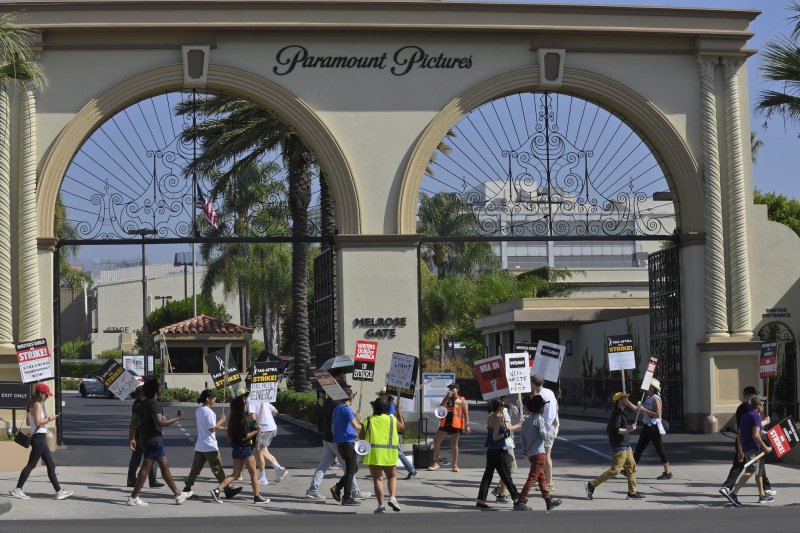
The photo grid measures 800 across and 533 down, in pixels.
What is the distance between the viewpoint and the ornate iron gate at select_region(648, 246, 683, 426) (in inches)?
1040

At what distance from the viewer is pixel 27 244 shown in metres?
23.7

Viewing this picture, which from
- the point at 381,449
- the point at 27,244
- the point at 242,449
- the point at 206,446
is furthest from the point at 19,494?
the point at 27,244

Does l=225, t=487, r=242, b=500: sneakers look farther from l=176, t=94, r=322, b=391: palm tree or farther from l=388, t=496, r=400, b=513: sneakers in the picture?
l=176, t=94, r=322, b=391: palm tree

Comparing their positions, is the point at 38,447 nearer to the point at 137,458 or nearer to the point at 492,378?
the point at 137,458

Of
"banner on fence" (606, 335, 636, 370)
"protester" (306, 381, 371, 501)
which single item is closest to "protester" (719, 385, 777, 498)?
"banner on fence" (606, 335, 636, 370)

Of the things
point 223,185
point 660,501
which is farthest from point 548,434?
point 223,185

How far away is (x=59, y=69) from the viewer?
957 inches

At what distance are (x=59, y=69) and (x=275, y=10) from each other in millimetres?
4384

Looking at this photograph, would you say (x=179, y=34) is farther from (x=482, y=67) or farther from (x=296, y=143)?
(x=296, y=143)

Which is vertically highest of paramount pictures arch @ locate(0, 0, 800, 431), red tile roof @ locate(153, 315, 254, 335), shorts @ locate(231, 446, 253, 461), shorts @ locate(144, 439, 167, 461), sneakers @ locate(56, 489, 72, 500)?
paramount pictures arch @ locate(0, 0, 800, 431)

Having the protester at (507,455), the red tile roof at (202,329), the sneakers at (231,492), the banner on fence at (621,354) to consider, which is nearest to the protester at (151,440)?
the sneakers at (231,492)

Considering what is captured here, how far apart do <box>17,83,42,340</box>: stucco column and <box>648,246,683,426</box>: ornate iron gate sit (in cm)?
1303

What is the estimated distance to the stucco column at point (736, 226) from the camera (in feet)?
84.6

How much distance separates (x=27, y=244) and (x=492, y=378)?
384 inches
